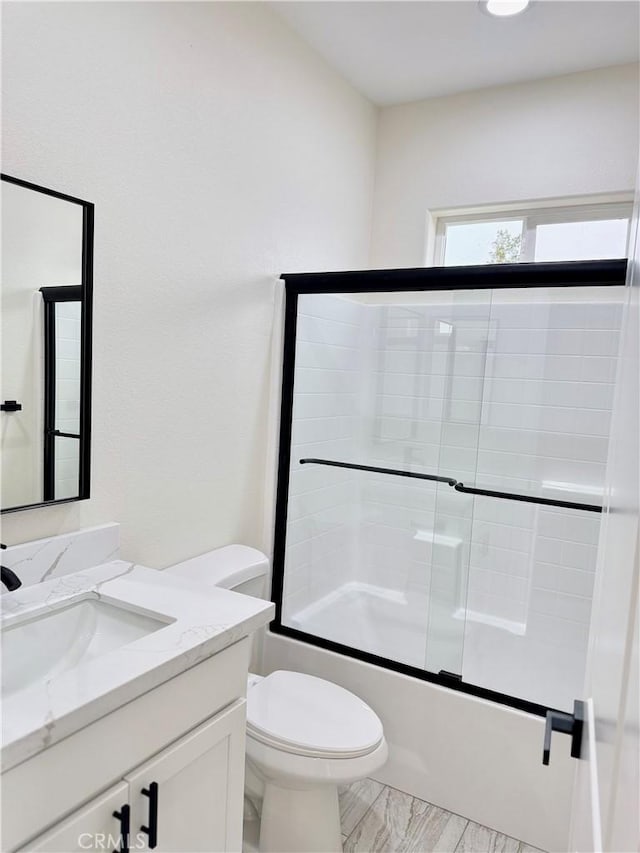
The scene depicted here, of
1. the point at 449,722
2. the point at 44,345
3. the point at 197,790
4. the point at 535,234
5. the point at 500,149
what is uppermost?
the point at 500,149

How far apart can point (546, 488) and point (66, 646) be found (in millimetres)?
1780

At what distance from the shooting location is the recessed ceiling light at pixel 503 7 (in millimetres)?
1963

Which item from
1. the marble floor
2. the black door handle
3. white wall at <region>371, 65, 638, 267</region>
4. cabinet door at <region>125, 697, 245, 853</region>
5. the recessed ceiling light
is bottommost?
the marble floor

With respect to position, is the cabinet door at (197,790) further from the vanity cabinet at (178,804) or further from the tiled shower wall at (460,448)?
the tiled shower wall at (460,448)

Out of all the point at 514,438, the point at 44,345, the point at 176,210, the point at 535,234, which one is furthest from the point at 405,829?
the point at 535,234

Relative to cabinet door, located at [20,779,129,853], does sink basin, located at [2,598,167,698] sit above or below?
above

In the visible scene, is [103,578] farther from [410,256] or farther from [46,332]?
[410,256]

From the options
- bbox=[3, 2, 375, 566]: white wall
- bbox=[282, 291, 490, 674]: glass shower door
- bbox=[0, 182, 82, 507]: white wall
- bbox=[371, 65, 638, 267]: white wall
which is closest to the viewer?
bbox=[0, 182, 82, 507]: white wall

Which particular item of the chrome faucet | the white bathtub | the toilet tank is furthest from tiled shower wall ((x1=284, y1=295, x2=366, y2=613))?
the chrome faucet

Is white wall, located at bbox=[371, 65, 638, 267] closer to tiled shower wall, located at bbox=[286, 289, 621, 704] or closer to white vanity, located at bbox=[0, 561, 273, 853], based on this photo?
tiled shower wall, located at bbox=[286, 289, 621, 704]

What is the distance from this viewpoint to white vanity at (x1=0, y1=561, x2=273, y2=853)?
0.90 metres

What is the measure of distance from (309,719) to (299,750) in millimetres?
119

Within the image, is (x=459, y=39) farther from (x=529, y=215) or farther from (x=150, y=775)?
(x=150, y=775)

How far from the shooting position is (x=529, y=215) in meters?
2.66
